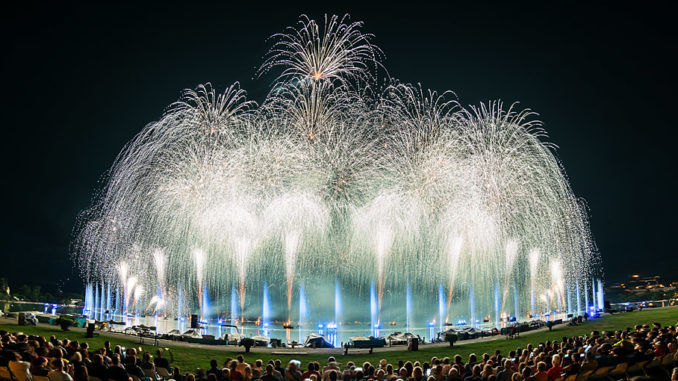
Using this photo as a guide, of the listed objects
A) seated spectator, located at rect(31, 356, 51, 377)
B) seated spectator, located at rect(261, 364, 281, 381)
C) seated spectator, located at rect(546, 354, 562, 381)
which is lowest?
seated spectator, located at rect(546, 354, 562, 381)

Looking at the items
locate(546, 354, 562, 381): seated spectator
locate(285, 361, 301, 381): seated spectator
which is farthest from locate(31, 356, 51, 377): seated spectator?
locate(546, 354, 562, 381): seated spectator

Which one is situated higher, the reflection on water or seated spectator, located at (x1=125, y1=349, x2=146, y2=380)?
seated spectator, located at (x1=125, y1=349, x2=146, y2=380)

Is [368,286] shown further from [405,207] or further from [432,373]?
[432,373]

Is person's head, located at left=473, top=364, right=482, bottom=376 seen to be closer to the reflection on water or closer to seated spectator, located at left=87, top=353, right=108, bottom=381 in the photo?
seated spectator, located at left=87, top=353, right=108, bottom=381

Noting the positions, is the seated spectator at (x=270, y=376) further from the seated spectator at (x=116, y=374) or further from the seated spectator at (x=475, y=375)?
the seated spectator at (x=475, y=375)

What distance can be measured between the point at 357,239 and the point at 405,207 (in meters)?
28.3

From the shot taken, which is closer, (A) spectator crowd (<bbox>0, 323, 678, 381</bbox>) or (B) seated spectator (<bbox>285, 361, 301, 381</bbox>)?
(A) spectator crowd (<bbox>0, 323, 678, 381</bbox>)

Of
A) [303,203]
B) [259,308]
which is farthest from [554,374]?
[259,308]

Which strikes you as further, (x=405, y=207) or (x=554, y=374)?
(x=405, y=207)

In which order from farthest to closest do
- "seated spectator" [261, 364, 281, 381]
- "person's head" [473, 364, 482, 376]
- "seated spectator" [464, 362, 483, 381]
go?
1. "person's head" [473, 364, 482, 376]
2. "seated spectator" [261, 364, 281, 381]
3. "seated spectator" [464, 362, 483, 381]

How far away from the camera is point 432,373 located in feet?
57.8

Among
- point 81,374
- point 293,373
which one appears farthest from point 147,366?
point 293,373

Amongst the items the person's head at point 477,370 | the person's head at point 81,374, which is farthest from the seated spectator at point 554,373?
the person's head at point 81,374

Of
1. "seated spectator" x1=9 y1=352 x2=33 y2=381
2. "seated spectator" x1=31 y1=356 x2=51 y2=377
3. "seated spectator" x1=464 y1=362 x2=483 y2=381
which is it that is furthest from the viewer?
"seated spectator" x1=464 y1=362 x2=483 y2=381
